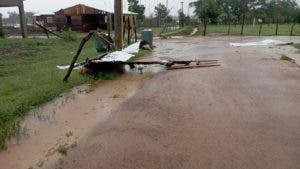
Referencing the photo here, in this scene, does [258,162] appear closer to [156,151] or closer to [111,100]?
[156,151]

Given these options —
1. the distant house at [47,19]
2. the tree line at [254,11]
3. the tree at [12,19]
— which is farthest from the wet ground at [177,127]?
the tree at [12,19]

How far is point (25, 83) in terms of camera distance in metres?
10.2

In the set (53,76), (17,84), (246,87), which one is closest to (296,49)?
(246,87)

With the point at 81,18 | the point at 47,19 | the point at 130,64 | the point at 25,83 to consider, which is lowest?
the point at 25,83

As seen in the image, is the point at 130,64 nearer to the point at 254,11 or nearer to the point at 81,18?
the point at 81,18

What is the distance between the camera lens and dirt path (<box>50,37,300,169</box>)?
5496 mm

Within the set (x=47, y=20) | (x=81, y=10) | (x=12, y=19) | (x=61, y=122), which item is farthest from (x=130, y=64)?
(x=12, y=19)

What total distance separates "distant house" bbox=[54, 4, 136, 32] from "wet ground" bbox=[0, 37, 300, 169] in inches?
A: 1098

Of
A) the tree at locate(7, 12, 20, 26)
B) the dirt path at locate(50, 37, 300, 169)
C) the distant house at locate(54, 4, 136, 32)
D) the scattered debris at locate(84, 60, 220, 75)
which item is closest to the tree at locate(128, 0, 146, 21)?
the distant house at locate(54, 4, 136, 32)

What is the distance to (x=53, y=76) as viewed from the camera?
11.1 metres

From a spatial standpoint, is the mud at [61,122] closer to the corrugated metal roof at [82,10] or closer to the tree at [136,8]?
the corrugated metal roof at [82,10]

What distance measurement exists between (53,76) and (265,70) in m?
6.32

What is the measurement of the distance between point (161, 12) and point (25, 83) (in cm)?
4566

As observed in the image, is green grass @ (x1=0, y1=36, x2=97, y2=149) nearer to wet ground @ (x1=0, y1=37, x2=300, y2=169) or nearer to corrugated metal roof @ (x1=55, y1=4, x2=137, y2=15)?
wet ground @ (x1=0, y1=37, x2=300, y2=169)
